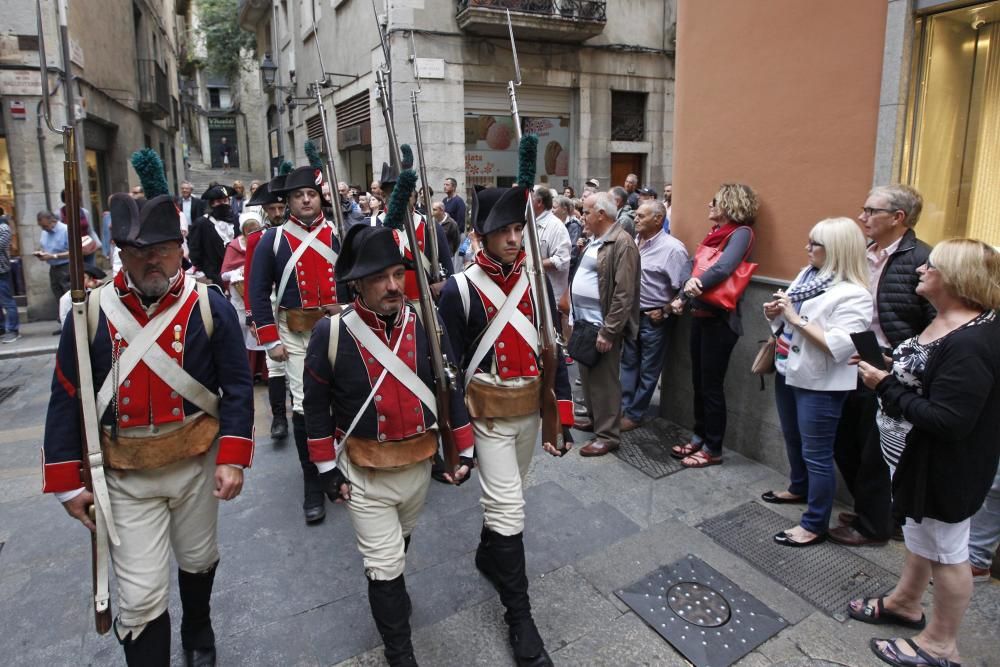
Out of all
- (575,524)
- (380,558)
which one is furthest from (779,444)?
(380,558)

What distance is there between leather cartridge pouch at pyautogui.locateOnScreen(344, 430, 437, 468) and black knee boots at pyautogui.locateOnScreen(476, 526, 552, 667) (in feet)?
1.86

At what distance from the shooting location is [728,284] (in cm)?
478

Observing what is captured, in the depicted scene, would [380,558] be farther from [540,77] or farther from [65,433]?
[540,77]

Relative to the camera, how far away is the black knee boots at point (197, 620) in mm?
2889

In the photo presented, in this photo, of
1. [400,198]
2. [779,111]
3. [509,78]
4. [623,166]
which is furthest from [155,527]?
[623,166]

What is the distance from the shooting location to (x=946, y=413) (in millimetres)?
2576

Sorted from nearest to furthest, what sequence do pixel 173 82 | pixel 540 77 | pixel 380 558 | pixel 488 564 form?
pixel 380 558 → pixel 488 564 → pixel 540 77 → pixel 173 82

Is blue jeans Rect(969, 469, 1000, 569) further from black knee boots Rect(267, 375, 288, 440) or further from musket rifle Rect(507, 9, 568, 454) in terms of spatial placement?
black knee boots Rect(267, 375, 288, 440)

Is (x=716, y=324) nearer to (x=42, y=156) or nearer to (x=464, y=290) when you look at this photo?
(x=464, y=290)

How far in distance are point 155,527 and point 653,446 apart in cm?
383

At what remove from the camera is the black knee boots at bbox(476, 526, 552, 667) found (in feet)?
9.55

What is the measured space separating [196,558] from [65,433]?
2.43ft

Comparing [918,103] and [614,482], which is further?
[614,482]

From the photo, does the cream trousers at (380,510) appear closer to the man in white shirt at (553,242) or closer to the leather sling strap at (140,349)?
the leather sling strap at (140,349)
